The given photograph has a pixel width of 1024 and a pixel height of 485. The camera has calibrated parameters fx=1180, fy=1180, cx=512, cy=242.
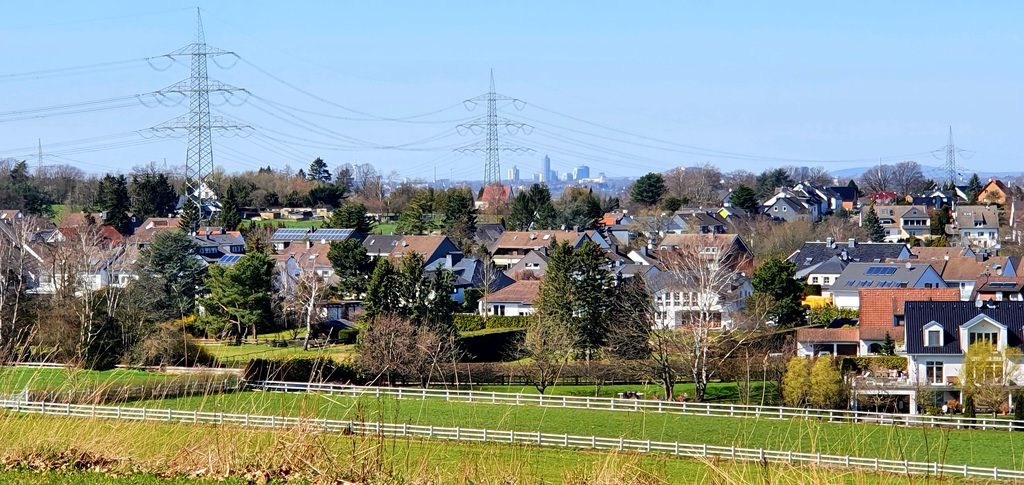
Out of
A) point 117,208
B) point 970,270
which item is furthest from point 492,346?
point 117,208

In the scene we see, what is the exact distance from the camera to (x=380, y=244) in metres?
54.8

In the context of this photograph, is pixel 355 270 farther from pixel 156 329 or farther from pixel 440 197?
pixel 440 197

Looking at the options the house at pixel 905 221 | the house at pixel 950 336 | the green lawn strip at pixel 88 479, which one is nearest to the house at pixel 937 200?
the house at pixel 905 221

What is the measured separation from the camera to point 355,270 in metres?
42.2

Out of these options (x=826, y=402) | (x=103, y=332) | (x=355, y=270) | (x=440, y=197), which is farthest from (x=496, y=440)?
(x=440, y=197)

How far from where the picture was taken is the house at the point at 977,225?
67.1 metres

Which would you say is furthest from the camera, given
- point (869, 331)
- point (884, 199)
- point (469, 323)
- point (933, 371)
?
point (884, 199)

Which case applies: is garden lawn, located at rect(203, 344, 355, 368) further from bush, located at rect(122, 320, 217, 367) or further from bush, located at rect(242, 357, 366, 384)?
bush, located at rect(242, 357, 366, 384)

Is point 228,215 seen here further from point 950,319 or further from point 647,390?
point 950,319

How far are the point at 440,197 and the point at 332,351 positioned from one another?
38463mm

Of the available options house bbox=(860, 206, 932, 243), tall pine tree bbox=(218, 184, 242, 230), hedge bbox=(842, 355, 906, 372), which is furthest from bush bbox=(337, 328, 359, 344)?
house bbox=(860, 206, 932, 243)

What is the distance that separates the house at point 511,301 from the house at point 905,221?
34588 millimetres

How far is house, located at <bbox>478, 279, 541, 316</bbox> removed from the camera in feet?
137

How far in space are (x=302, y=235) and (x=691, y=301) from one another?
30284 mm
